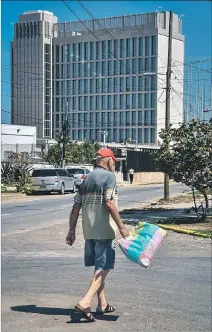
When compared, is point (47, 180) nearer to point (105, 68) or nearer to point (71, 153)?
point (71, 153)

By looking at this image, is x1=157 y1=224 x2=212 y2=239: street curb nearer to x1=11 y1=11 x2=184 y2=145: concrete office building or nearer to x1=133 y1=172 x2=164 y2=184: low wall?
x1=11 y1=11 x2=184 y2=145: concrete office building

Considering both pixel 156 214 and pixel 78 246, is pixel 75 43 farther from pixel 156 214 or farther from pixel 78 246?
pixel 78 246

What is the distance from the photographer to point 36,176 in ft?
107

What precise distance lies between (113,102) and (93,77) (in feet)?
49.2

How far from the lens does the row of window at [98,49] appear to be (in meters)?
74.5

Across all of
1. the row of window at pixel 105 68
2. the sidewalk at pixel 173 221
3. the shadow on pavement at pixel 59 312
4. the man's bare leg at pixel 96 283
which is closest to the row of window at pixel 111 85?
the row of window at pixel 105 68

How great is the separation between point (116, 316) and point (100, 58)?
3516 inches

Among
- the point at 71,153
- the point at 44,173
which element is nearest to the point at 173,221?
the point at 44,173

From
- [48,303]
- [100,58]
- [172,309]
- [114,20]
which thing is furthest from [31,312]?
[100,58]

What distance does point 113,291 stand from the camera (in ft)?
23.5

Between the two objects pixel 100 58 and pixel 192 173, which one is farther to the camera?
pixel 100 58

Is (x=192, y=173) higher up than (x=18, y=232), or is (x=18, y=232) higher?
(x=192, y=173)

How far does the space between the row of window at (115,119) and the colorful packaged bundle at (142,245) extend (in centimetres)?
10304

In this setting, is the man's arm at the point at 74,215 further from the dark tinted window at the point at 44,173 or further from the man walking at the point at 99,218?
the dark tinted window at the point at 44,173
